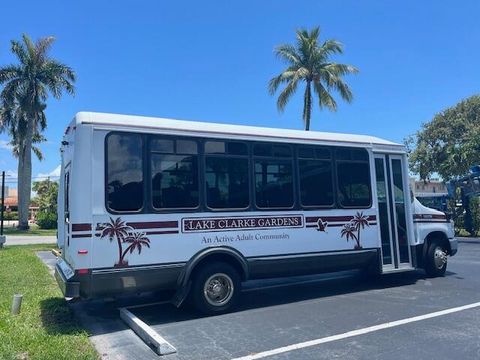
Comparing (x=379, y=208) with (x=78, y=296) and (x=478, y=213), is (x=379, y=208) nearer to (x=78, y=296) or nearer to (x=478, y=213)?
(x=78, y=296)

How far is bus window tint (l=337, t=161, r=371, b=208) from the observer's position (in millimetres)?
8719

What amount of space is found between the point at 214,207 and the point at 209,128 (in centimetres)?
128

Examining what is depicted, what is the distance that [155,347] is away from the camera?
5.53 metres

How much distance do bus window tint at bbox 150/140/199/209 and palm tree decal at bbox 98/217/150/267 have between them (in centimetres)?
52

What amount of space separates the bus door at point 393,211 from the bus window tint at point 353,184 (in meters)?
0.33

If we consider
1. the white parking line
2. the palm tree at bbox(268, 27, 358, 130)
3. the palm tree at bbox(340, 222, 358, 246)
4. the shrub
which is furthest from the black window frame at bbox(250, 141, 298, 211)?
the shrub

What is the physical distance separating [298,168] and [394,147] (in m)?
2.60

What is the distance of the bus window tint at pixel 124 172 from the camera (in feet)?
21.7

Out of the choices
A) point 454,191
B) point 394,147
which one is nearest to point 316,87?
point 454,191

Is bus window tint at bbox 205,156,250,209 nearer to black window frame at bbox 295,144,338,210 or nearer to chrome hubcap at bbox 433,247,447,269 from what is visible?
black window frame at bbox 295,144,338,210

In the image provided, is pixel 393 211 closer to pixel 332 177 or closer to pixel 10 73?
pixel 332 177

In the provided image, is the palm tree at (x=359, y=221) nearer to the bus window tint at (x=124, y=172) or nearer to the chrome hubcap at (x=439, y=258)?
the chrome hubcap at (x=439, y=258)

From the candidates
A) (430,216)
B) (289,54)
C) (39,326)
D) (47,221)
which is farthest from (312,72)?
(47,221)

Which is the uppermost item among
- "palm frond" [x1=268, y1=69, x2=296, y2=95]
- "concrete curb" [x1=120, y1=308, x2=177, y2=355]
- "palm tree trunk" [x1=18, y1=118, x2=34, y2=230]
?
"palm frond" [x1=268, y1=69, x2=296, y2=95]
